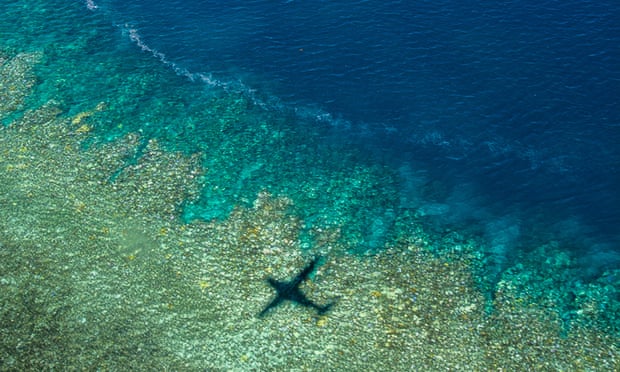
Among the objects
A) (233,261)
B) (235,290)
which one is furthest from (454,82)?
(235,290)

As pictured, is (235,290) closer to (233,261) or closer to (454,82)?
(233,261)

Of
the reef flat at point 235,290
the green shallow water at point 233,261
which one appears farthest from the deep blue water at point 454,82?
the reef flat at point 235,290

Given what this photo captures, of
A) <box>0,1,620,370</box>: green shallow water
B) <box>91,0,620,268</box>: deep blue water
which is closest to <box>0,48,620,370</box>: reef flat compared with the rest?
<box>0,1,620,370</box>: green shallow water

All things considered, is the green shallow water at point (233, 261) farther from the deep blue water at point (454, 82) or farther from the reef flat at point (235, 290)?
the deep blue water at point (454, 82)

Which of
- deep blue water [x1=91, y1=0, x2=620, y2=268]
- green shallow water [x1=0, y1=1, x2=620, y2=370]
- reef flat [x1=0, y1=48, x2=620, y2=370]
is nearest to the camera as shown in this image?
reef flat [x1=0, y1=48, x2=620, y2=370]

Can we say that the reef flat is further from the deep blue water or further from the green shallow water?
the deep blue water

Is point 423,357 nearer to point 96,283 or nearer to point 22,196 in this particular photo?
point 96,283
